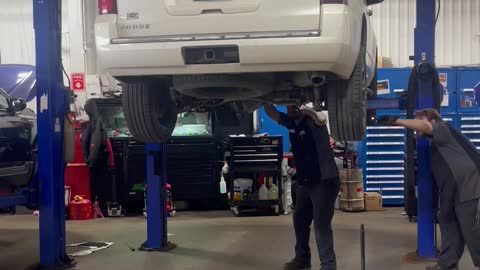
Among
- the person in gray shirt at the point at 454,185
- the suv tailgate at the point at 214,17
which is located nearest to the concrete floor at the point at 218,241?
the person in gray shirt at the point at 454,185

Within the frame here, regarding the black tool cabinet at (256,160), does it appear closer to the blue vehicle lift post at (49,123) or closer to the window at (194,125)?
the window at (194,125)

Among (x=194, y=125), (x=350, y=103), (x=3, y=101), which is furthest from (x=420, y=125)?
(x=194, y=125)

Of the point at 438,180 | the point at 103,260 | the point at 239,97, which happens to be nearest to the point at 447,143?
the point at 438,180

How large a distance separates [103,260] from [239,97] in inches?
103

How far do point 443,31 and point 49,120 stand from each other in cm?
767

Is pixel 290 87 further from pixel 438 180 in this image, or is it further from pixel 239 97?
pixel 438 180

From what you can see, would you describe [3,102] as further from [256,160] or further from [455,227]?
[455,227]

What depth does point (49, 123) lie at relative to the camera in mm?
4637

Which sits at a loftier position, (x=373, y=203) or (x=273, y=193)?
(x=273, y=193)

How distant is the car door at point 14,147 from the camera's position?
14.0ft

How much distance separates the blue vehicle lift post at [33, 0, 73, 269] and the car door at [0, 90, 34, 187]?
4.5 inches

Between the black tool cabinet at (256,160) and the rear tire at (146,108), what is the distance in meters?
4.10

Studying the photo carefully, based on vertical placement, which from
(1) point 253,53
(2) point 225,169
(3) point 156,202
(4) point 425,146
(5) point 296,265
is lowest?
(5) point 296,265

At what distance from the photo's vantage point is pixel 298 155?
4.28m
